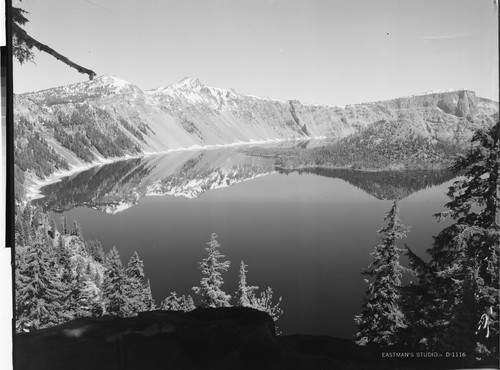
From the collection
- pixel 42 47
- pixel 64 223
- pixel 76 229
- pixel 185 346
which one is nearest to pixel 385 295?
pixel 185 346

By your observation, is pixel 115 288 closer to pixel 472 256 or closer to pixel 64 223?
pixel 64 223

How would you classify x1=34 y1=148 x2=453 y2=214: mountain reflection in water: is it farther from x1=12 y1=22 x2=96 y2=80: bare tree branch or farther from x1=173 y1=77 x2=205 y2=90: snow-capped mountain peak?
x1=12 y1=22 x2=96 y2=80: bare tree branch

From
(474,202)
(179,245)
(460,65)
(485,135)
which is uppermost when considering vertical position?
(460,65)

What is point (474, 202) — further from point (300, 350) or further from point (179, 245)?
point (179, 245)

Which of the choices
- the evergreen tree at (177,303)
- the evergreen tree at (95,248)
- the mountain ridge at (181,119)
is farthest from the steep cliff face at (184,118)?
the evergreen tree at (177,303)

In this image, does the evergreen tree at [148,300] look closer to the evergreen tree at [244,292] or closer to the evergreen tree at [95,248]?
the evergreen tree at [95,248]

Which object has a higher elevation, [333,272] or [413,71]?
[413,71]

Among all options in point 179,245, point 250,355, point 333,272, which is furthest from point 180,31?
point 250,355
